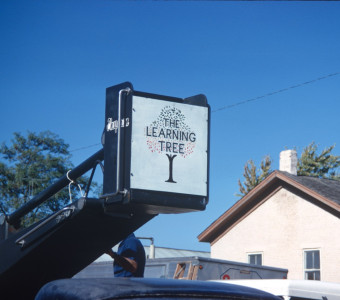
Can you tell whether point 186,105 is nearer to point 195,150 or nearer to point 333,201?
point 195,150

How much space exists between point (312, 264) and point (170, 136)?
60.3 feet

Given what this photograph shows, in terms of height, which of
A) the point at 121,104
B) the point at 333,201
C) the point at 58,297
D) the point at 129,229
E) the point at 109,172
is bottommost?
A: the point at 58,297

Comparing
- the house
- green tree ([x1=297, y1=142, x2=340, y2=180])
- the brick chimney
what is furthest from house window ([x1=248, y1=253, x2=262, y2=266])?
green tree ([x1=297, y1=142, x2=340, y2=180])

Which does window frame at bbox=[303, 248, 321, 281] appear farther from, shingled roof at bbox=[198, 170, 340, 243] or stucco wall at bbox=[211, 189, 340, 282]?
shingled roof at bbox=[198, 170, 340, 243]

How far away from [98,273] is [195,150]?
9.93 m

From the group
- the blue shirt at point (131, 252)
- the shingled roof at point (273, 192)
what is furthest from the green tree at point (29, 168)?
the blue shirt at point (131, 252)

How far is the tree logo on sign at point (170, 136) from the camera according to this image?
4.27m

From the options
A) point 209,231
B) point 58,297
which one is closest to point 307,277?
point 209,231

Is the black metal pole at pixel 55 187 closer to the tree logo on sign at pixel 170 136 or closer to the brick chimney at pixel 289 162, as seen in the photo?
the tree logo on sign at pixel 170 136

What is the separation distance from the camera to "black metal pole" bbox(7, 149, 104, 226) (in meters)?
4.82

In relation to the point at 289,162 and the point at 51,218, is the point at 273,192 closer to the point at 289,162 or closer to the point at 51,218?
the point at 289,162

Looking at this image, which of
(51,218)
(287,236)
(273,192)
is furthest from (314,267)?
(51,218)

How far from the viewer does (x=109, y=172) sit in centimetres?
428

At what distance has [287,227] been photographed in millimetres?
22844
